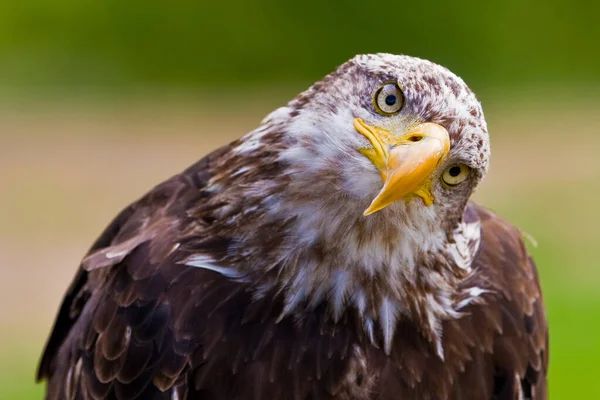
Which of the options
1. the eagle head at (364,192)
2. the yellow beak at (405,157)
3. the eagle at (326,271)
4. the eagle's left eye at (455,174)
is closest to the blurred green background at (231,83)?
the eagle at (326,271)

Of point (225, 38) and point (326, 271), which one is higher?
point (326, 271)

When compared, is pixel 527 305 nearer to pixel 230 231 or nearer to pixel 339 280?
pixel 339 280

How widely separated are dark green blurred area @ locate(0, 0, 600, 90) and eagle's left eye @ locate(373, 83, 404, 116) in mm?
8648

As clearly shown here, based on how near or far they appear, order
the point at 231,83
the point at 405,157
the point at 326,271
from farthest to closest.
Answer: the point at 231,83, the point at 326,271, the point at 405,157

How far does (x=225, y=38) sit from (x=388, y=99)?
30.0 feet

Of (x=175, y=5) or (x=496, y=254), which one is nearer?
(x=496, y=254)

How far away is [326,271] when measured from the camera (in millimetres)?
2865

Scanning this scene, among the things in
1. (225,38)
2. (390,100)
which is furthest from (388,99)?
(225,38)

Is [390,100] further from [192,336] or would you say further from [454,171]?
[192,336]

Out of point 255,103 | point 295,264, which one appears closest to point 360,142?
point 295,264

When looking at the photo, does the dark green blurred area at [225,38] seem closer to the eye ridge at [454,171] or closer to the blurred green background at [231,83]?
the blurred green background at [231,83]

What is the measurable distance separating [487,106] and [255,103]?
2555 mm

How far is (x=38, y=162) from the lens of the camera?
32.0 feet

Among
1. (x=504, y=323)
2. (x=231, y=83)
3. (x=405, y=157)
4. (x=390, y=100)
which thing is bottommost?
(x=231, y=83)
